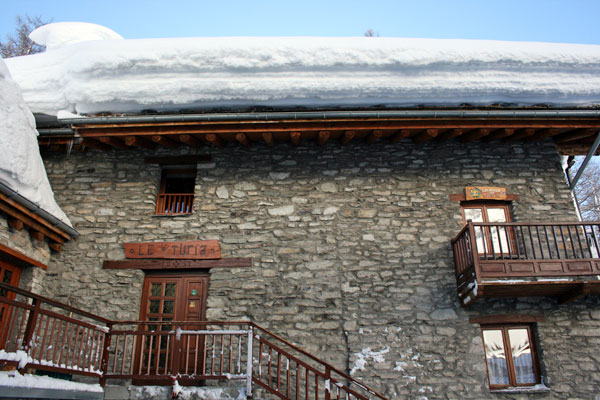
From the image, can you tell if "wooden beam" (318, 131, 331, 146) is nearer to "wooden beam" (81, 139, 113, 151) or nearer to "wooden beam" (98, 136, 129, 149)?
"wooden beam" (98, 136, 129, 149)

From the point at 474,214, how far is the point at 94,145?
22.5 feet

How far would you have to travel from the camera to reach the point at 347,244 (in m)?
7.27

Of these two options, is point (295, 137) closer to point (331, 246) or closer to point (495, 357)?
point (331, 246)

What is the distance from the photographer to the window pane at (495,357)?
6.53 metres

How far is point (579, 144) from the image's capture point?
8266 millimetres

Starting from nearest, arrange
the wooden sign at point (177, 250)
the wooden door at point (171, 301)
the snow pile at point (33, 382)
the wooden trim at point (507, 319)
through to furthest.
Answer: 1. the snow pile at point (33, 382)
2. the wooden trim at point (507, 319)
3. the wooden door at point (171, 301)
4. the wooden sign at point (177, 250)

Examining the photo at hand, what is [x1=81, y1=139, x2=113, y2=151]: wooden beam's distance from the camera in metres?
7.84

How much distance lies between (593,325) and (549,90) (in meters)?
3.79

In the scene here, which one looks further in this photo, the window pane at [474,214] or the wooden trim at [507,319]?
the window pane at [474,214]

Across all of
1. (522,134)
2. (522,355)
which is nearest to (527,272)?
(522,355)

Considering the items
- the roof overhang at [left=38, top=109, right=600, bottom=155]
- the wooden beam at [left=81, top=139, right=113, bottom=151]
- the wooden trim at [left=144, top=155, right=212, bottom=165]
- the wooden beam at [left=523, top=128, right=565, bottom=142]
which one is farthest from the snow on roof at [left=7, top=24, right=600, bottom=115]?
the wooden trim at [left=144, top=155, right=212, bottom=165]

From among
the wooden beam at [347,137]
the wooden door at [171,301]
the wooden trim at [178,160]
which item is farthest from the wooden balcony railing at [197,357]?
the wooden beam at [347,137]

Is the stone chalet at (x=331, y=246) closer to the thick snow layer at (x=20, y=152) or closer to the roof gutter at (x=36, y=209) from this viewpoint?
the roof gutter at (x=36, y=209)

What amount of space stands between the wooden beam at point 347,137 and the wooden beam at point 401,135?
0.76m
